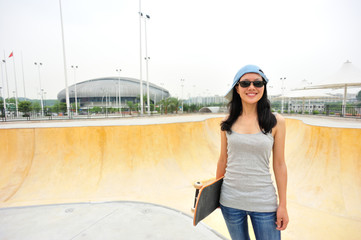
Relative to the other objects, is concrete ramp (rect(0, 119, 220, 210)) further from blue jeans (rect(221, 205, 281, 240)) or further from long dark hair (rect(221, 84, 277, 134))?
long dark hair (rect(221, 84, 277, 134))

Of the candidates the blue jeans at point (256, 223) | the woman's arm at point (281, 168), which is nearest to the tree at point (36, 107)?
the blue jeans at point (256, 223)

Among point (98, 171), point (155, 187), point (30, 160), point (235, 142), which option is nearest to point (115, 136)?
point (98, 171)

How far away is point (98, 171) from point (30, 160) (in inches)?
93.6

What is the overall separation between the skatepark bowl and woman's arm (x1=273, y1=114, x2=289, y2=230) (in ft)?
8.42

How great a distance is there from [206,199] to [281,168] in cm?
63

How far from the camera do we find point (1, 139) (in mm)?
6637

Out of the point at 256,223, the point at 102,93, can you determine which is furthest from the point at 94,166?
the point at 102,93

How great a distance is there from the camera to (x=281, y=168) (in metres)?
1.44

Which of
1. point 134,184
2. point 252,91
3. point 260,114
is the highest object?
point 252,91

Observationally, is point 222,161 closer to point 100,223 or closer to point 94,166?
point 100,223

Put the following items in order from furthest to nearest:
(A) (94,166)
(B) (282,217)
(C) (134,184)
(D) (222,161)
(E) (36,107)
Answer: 1. (E) (36,107)
2. (A) (94,166)
3. (C) (134,184)
4. (D) (222,161)
5. (B) (282,217)

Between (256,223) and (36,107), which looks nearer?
(256,223)

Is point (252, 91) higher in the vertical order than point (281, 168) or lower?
higher

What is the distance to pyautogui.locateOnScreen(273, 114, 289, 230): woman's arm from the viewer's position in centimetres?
138
